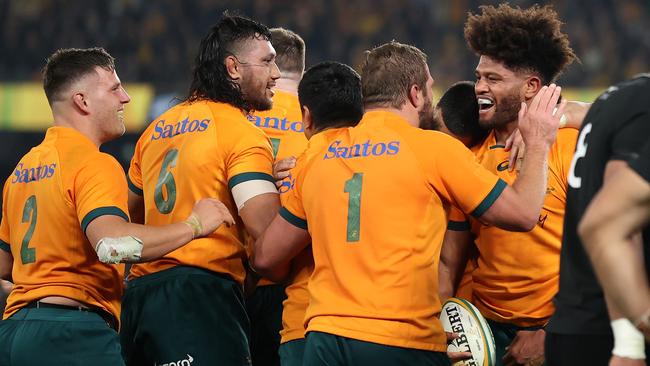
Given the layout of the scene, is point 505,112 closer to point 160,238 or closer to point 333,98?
point 333,98

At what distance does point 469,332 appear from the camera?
4.73m

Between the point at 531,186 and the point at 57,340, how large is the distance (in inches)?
90.6

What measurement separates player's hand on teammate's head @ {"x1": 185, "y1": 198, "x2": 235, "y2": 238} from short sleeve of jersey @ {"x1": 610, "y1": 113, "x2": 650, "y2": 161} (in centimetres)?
205

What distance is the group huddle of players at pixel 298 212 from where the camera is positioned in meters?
4.26

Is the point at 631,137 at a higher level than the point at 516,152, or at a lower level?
higher

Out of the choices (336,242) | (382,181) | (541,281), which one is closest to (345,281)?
(336,242)

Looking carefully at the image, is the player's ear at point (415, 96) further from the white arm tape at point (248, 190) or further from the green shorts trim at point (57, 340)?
the green shorts trim at point (57, 340)

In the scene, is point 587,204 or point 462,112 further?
point 462,112

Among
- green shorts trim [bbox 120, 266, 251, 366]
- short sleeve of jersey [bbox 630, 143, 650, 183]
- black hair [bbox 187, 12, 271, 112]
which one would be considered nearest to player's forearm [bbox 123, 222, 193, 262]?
green shorts trim [bbox 120, 266, 251, 366]

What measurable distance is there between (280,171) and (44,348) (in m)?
1.41

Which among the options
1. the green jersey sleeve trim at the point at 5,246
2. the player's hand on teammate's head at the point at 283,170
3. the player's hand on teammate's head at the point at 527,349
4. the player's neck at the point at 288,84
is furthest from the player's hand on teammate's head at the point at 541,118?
the green jersey sleeve trim at the point at 5,246

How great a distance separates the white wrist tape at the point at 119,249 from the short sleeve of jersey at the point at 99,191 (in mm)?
184

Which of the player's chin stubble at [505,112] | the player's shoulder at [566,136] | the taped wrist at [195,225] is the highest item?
the player's chin stubble at [505,112]

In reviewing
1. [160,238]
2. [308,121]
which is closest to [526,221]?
[308,121]
